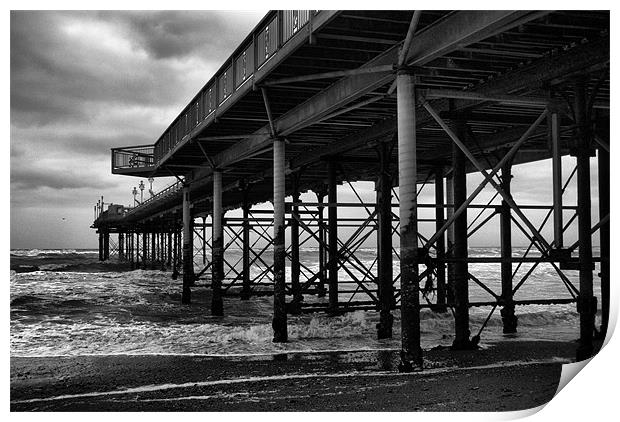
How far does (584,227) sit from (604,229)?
247 centimetres

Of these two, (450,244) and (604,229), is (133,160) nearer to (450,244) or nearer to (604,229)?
(450,244)

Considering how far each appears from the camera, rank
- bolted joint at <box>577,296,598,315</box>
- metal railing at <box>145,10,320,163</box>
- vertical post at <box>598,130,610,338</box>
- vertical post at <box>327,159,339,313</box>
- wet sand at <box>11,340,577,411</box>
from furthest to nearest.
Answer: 1. vertical post at <box>327,159,339,313</box>
2. vertical post at <box>598,130,610,338</box>
3. metal railing at <box>145,10,320,163</box>
4. bolted joint at <box>577,296,598,315</box>
5. wet sand at <box>11,340,577,411</box>

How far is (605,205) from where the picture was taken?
12977mm

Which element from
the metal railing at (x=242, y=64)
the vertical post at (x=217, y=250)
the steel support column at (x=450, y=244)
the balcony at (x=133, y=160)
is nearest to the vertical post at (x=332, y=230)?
the steel support column at (x=450, y=244)

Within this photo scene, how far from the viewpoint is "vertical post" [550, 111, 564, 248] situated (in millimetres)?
9289

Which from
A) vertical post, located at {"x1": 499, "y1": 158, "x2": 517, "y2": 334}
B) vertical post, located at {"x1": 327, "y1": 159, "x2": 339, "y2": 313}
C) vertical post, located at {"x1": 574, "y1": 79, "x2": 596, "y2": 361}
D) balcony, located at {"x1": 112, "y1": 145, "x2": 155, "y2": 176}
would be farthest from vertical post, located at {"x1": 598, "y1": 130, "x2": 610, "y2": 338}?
balcony, located at {"x1": 112, "y1": 145, "x2": 155, "y2": 176}

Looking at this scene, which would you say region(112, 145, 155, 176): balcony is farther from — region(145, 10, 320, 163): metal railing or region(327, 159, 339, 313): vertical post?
region(327, 159, 339, 313): vertical post

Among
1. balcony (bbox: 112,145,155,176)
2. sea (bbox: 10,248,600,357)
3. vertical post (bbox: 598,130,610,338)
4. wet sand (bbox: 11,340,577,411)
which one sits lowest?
sea (bbox: 10,248,600,357)

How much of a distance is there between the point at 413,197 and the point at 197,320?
12.7m

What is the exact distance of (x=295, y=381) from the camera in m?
10.7

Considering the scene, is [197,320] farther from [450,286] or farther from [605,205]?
[605,205]

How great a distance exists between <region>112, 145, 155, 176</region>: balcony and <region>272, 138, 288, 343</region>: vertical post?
13.2 m

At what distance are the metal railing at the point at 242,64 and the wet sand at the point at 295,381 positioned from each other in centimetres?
580

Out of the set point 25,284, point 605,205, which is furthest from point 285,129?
point 25,284
